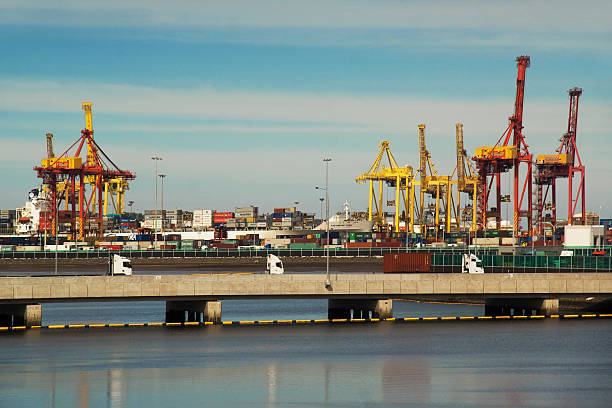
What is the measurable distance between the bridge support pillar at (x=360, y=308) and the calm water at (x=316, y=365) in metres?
2.64

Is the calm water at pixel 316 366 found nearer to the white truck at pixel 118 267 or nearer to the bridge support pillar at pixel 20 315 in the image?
the bridge support pillar at pixel 20 315

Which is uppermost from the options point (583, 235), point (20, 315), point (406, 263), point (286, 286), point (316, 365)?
point (583, 235)

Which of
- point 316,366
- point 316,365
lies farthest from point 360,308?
point 316,366

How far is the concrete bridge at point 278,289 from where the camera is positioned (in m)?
70.5

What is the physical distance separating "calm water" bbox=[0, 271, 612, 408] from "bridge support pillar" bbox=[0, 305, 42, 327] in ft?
8.09

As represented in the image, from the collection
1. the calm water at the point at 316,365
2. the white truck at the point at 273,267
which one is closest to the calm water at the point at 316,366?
the calm water at the point at 316,365

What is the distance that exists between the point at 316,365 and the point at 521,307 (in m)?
33.7

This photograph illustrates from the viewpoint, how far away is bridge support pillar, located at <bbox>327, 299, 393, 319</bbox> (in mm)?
78812

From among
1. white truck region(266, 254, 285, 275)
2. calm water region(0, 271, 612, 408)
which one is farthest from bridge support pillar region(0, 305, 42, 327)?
white truck region(266, 254, 285, 275)

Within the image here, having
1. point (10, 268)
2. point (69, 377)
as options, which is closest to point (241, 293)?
point (69, 377)

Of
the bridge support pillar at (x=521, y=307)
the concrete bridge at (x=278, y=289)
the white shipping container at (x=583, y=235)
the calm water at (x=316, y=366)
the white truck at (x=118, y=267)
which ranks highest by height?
the white shipping container at (x=583, y=235)

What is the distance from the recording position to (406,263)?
91.6m

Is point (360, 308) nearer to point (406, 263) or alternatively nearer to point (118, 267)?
point (406, 263)

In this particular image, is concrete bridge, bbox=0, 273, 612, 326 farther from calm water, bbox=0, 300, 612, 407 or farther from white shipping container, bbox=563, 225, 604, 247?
white shipping container, bbox=563, 225, 604, 247
